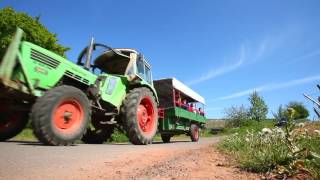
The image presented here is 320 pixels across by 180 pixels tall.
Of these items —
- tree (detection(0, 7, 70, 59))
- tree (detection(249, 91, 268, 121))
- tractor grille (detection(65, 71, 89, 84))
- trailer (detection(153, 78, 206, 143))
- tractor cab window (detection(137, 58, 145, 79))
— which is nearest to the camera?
tractor grille (detection(65, 71, 89, 84))

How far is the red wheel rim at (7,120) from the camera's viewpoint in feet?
25.8

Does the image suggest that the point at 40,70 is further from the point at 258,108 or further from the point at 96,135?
the point at 258,108

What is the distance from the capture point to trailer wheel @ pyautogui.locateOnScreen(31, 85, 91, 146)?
243 inches

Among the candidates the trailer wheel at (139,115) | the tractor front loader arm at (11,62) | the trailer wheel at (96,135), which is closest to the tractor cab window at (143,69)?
the trailer wheel at (139,115)

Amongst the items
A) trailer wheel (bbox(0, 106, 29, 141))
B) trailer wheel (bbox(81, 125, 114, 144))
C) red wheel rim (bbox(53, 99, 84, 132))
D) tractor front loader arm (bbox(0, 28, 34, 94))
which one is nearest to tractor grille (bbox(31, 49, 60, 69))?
tractor front loader arm (bbox(0, 28, 34, 94))

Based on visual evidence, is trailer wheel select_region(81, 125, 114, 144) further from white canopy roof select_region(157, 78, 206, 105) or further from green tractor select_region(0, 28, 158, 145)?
white canopy roof select_region(157, 78, 206, 105)

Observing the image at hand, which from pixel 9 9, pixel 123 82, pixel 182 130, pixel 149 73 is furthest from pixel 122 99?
pixel 9 9

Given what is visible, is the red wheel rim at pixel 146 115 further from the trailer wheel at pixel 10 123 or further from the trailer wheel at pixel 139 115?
the trailer wheel at pixel 10 123

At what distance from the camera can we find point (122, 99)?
30.1 ft

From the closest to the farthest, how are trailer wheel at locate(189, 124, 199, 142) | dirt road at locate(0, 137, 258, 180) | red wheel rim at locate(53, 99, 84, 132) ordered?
dirt road at locate(0, 137, 258, 180), red wheel rim at locate(53, 99, 84, 132), trailer wheel at locate(189, 124, 199, 142)

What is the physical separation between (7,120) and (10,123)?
0.11 m

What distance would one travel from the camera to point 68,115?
692 centimetres

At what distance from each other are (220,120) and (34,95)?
54.4 m

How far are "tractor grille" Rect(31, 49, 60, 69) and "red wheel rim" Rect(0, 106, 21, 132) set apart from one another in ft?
5.63
